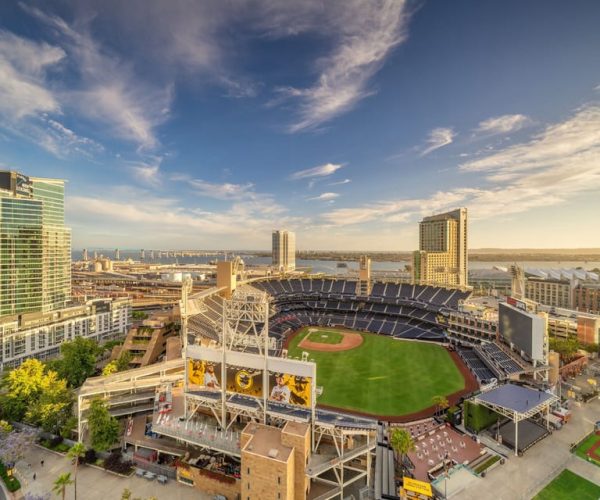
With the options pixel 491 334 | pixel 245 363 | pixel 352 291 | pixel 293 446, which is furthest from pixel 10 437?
pixel 352 291

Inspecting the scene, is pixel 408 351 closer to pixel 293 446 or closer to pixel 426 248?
pixel 293 446

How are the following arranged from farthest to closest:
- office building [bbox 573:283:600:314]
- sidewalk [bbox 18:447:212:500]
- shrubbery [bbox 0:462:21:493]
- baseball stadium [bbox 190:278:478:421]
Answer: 1. office building [bbox 573:283:600:314]
2. baseball stadium [bbox 190:278:478:421]
3. shrubbery [bbox 0:462:21:493]
4. sidewalk [bbox 18:447:212:500]

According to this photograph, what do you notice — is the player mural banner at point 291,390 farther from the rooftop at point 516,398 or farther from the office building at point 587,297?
the office building at point 587,297

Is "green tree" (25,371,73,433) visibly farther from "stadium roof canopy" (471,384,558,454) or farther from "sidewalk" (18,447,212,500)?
"stadium roof canopy" (471,384,558,454)

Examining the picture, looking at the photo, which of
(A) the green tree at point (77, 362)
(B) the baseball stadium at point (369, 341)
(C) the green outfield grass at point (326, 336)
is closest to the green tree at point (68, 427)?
(A) the green tree at point (77, 362)

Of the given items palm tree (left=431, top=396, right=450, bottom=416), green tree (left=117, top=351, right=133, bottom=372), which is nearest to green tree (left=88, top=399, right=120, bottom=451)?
green tree (left=117, top=351, right=133, bottom=372)
